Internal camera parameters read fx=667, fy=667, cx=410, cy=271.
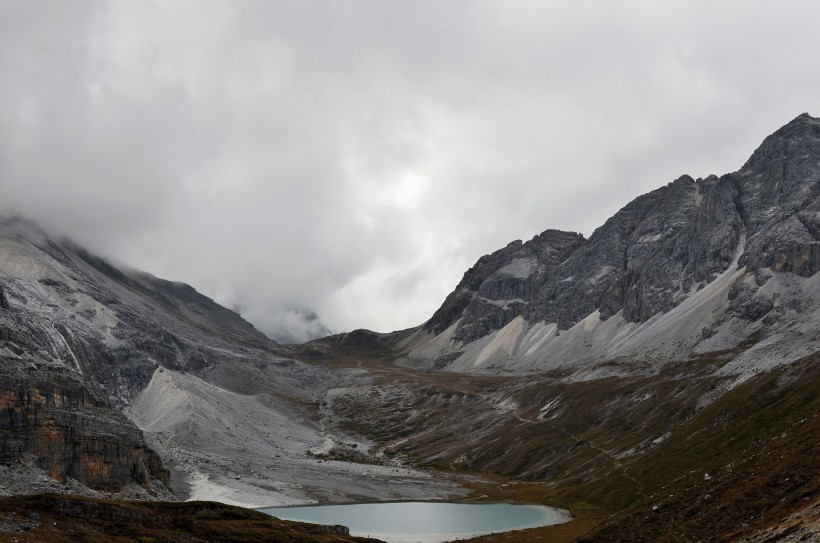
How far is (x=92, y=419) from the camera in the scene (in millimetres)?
99875

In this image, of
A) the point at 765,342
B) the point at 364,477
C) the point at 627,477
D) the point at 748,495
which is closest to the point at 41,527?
the point at 748,495

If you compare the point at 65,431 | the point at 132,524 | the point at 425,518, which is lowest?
the point at 425,518

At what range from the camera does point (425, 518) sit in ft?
430

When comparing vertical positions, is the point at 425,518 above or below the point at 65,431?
below

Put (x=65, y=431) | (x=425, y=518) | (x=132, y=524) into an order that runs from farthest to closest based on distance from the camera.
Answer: (x=425, y=518) → (x=65, y=431) → (x=132, y=524)

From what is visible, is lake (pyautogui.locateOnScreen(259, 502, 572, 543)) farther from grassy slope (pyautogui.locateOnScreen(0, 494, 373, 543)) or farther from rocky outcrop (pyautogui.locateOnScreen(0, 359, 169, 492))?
rocky outcrop (pyautogui.locateOnScreen(0, 359, 169, 492))

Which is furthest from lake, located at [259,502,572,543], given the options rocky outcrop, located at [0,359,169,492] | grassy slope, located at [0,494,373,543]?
rocky outcrop, located at [0,359,169,492]

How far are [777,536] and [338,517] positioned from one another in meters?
93.9

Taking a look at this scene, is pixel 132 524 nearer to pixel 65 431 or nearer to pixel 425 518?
pixel 65 431

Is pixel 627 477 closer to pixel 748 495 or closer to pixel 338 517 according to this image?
pixel 338 517

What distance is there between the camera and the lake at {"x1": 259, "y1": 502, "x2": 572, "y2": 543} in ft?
372

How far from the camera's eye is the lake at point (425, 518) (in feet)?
372

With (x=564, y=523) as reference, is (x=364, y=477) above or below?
above

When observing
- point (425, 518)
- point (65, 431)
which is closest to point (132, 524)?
point (65, 431)
